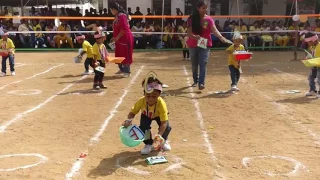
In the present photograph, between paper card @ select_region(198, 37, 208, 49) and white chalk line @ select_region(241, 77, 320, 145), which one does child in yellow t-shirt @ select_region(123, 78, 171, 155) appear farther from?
paper card @ select_region(198, 37, 208, 49)

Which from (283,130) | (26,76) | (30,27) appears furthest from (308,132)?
(30,27)

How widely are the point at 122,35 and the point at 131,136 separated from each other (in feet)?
20.6

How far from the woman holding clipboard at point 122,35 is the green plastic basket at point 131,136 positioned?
615 centimetres

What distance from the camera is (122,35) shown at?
10.8 metres

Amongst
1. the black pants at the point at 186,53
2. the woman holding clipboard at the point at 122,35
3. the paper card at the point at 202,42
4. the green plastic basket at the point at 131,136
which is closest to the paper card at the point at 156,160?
the green plastic basket at the point at 131,136

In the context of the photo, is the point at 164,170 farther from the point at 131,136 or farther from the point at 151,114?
the point at 151,114

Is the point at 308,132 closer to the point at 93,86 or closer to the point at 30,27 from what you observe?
the point at 93,86

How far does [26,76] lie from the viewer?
37.9ft

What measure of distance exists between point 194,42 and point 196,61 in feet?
1.68

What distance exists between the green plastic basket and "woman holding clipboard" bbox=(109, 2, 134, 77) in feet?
20.2

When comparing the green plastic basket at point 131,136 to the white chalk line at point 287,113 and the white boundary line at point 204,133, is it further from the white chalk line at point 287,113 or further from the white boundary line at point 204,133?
the white chalk line at point 287,113

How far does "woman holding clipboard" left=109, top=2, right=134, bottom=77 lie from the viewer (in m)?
10.6

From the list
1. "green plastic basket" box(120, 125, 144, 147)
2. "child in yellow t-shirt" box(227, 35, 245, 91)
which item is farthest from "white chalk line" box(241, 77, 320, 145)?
"green plastic basket" box(120, 125, 144, 147)

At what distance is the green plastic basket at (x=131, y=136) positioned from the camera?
190 inches
